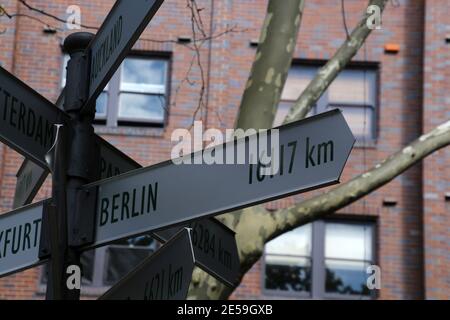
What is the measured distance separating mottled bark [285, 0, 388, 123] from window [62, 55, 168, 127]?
7.37m

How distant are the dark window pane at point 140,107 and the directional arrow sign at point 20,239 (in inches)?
473

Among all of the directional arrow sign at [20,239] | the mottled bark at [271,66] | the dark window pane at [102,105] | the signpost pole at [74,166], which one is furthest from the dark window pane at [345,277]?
the signpost pole at [74,166]

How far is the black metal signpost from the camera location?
146 inches

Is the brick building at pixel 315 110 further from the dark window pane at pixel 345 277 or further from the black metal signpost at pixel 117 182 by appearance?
the black metal signpost at pixel 117 182

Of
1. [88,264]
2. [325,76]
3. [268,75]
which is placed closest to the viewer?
[268,75]

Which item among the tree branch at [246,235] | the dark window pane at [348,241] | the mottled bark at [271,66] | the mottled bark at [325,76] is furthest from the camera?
the dark window pane at [348,241]

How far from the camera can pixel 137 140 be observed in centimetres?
1597

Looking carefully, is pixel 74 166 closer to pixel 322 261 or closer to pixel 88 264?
pixel 88 264

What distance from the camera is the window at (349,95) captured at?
16469 millimetres

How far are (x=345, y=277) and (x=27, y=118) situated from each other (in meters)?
12.1

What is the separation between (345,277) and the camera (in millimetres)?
15812

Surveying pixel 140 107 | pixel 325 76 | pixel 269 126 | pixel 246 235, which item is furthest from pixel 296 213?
pixel 140 107

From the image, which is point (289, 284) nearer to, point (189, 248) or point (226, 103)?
point (226, 103)
